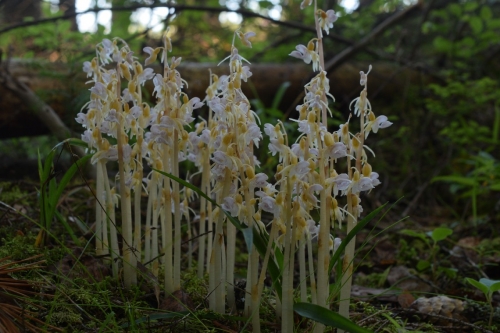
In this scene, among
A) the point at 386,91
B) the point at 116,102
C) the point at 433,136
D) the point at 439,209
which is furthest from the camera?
the point at 386,91

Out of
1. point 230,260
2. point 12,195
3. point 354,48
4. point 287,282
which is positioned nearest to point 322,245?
point 287,282

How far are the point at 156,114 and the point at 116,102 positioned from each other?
16 cm

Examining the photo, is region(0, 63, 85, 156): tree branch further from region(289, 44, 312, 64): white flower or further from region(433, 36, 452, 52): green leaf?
region(433, 36, 452, 52): green leaf

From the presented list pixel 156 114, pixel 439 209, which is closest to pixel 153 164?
pixel 156 114

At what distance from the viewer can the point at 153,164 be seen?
2064mm

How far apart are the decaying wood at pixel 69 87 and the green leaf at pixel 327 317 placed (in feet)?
4.44

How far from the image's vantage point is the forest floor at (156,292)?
168 cm

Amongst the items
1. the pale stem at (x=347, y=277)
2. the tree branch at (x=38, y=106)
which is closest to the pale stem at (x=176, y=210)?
the pale stem at (x=347, y=277)

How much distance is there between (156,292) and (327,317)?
75 centimetres

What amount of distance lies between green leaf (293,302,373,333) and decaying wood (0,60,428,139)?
1353 millimetres

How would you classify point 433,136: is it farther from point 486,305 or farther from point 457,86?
point 486,305

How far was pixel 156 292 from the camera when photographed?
188cm

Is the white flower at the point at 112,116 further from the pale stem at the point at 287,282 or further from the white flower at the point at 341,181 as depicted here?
the white flower at the point at 341,181

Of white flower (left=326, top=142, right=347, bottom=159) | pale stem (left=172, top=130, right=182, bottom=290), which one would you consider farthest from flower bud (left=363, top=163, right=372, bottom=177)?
pale stem (left=172, top=130, right=182, bottom=290)
